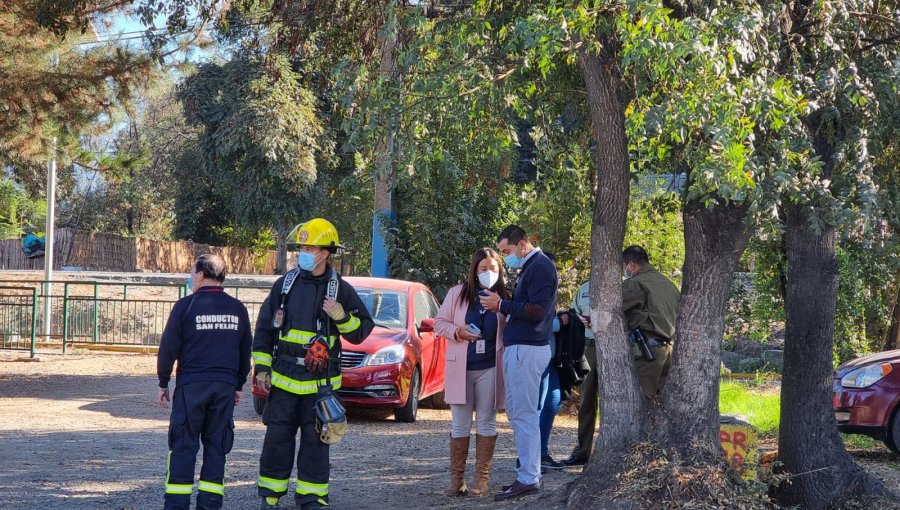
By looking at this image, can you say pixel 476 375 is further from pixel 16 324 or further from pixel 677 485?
pixel 16 324

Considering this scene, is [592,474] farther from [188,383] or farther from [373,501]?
[188,383]

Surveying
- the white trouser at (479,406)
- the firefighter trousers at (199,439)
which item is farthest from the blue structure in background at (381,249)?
the firefighter trousers at (199,439)

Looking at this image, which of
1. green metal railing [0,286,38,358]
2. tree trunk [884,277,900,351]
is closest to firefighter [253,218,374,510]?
tree trunk [884,277,900,351]

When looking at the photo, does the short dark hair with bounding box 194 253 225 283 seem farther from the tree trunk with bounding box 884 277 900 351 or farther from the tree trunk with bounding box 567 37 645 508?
the tree trunk with bounding box 884 277 900 351

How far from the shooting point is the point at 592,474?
694cm

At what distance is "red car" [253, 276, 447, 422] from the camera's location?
11.6m

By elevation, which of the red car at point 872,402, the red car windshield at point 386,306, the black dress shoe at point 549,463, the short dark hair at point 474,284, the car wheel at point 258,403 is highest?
the short dark hair at point 474,284

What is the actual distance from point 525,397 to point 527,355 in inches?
11.7

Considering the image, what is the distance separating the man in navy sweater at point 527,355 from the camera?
7395 millimetres

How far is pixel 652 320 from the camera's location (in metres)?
8.24

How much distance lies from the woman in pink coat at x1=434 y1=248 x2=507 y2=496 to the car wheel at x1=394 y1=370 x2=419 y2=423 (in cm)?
423

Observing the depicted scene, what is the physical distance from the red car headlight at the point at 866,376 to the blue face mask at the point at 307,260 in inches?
242

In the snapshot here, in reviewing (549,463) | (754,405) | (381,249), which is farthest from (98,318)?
(549,463)

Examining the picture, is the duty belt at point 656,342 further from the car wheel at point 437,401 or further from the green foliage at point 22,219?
the green foliage at point 22,219
